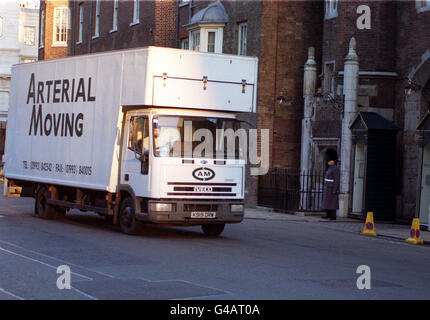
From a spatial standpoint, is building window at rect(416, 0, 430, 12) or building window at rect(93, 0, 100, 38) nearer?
building window at rect(416, 0, 430, 12)

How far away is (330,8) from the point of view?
96.3 ft

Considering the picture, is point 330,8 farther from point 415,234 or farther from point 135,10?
point 135,10

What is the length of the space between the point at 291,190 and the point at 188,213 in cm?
1184

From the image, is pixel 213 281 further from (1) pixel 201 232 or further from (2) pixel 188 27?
(2) pixel 188 27

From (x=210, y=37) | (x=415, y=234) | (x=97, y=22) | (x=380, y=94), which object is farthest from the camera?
(x=97, y=22)

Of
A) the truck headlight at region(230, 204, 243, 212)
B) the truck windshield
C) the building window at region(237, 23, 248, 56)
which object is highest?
the building window at region(237, 23, 248, 56)

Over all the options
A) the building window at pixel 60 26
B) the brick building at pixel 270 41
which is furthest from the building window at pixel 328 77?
the building window at pixel 60 26

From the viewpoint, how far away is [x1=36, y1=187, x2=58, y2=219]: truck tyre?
20.3 meters

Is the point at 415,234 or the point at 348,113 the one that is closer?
the point at 415,234

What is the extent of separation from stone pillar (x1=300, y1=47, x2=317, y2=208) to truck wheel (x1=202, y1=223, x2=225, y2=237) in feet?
39.5

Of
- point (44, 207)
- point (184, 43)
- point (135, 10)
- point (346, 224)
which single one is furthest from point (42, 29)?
point (44, 207)

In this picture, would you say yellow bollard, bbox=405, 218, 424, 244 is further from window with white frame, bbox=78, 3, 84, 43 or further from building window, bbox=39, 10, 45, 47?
building window, bbox=39, 10, 45, 47

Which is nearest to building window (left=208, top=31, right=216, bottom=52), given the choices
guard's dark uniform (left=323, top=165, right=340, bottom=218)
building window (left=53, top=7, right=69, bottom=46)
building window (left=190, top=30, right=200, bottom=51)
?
building window (left=190, top=30, right=200, bottom=51)

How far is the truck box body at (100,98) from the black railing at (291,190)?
9564 mm
